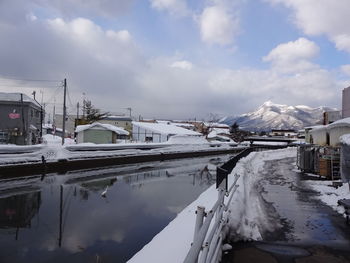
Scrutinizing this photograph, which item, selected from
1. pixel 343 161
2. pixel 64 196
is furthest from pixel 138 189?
pixel 343 161

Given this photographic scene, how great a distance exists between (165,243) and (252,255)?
1.50 meters

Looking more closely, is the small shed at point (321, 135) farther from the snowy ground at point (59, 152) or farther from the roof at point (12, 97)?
the roof at point (12, 97)

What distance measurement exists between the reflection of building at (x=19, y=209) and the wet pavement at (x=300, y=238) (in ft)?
20.6

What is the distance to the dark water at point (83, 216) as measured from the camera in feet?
24.4

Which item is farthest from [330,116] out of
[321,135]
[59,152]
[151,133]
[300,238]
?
[300,238]

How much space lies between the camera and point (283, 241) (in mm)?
7117

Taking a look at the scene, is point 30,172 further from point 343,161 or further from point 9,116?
point 9,116

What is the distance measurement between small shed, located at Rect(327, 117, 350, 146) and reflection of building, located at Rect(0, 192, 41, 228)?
15868mm

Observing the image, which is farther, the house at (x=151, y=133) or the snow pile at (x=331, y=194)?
the house at (x=151, y=133)

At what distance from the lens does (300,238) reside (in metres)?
7.40

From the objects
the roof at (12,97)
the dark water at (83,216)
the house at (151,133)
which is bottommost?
the dark water at (83,216)

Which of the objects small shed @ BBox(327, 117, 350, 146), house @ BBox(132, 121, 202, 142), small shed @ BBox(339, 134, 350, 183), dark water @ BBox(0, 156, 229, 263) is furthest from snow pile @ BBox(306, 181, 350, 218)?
house @ BBox(132, 121, 202, 142)

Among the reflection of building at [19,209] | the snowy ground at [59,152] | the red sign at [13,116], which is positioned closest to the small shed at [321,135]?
the snowy ground at [59,152]

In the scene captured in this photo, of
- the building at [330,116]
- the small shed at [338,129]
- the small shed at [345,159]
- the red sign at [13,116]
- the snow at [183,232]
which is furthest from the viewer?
the building at [330,116]
